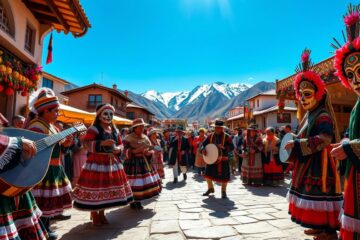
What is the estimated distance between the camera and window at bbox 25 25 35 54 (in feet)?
25.0

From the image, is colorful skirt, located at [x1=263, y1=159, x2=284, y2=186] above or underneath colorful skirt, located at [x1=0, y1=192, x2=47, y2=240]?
underneath

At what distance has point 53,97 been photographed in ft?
11.8

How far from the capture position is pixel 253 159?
8273mm

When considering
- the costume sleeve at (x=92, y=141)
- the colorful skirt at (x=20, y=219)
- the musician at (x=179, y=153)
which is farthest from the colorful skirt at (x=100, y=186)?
the musician at (x=179, y=153)

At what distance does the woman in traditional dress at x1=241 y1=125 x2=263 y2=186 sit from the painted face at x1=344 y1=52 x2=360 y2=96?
5963mm

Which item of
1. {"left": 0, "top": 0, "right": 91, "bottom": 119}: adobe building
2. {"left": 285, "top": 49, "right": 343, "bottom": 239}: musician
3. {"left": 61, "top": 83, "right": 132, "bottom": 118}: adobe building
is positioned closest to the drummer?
{"left": 285, "top": 49, "right": 343, "bottom": 239}: musician

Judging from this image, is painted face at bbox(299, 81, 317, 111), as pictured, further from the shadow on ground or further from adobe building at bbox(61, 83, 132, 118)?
adobe building at bbox(61, 83, 132, 118)

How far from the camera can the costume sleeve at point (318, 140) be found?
3.15 metres

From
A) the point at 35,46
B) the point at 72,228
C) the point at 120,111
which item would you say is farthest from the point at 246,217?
the point at 120,111

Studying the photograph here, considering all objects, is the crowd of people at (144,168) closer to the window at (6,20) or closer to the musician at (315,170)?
the musician at (315,170)

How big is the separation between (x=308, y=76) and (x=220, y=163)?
3.53 metres

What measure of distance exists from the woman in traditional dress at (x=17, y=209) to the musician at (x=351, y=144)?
2.65 meters

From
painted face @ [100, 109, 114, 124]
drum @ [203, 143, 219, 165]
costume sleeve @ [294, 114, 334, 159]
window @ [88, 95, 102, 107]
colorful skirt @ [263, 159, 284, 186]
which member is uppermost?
window @ [88, 95, 102, 107]

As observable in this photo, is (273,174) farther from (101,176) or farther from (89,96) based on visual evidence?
(89,96)
